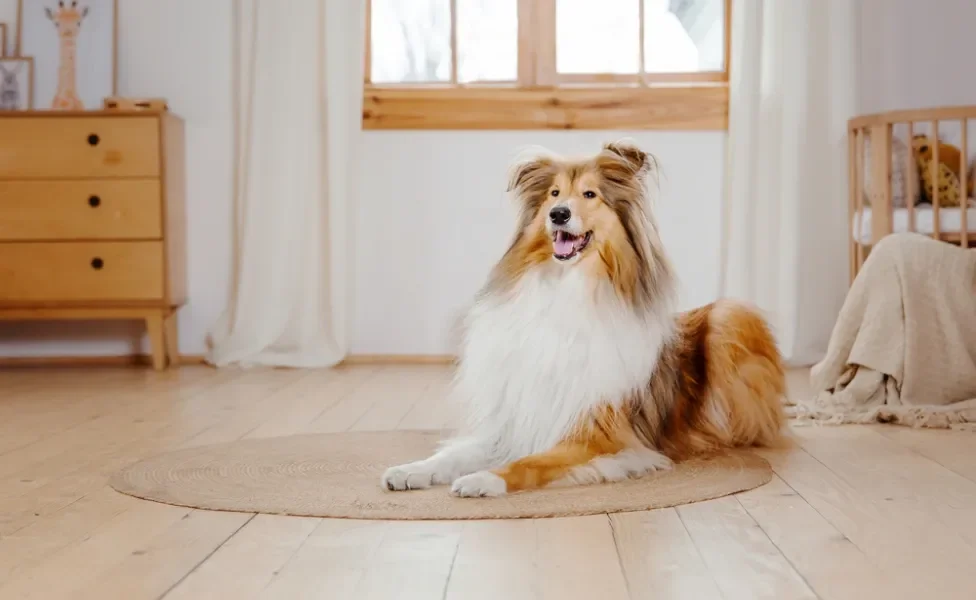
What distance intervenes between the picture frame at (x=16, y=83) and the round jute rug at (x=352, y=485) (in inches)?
94.0

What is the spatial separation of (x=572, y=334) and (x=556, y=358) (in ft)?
0.18

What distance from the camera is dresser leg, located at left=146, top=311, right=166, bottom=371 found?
4.22 meters

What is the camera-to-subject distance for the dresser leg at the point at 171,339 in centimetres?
440

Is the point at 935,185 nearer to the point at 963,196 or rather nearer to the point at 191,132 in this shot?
the point at 963,196

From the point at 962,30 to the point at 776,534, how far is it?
3.33 metres

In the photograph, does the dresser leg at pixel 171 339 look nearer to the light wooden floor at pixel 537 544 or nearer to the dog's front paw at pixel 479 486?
the light wooden floor at pixel 537 544

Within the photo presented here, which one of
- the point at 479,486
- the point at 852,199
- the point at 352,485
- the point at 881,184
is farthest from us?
the point at 852,199

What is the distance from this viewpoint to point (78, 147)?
4137 mm

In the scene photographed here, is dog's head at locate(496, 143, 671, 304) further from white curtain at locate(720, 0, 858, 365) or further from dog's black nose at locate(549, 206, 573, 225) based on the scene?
white curtain at locate(720, 0, 858, 365)

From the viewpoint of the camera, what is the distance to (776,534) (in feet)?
5.64

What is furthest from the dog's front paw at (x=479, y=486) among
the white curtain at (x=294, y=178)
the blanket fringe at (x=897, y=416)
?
the white curtain at (x=294, y=178)

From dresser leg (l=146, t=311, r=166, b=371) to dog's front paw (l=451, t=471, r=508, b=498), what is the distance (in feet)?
8.31

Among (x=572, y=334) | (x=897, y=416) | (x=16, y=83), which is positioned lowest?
(x=897, y=416)

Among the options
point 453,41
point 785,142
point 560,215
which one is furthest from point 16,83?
point 560,215
